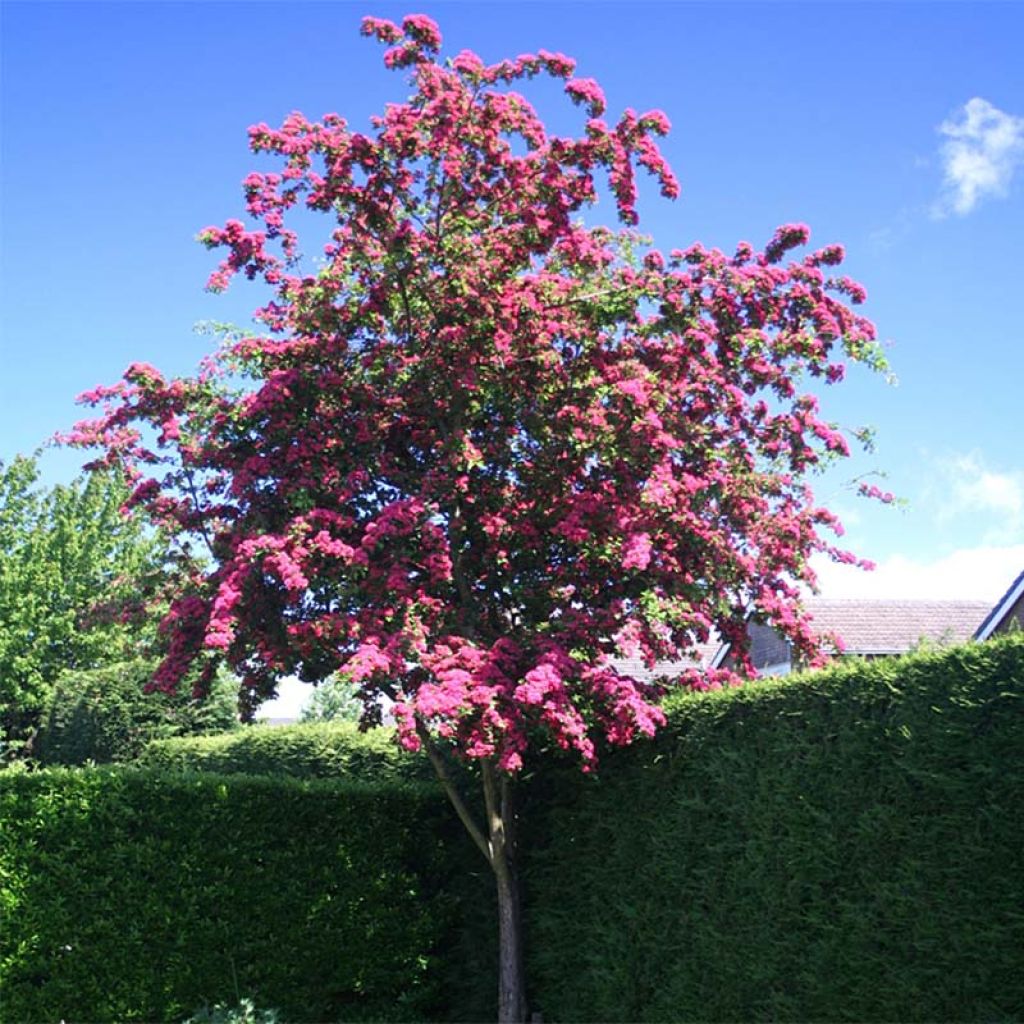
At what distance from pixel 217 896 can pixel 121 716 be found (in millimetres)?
14545

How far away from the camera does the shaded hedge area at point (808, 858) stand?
685 centimetres

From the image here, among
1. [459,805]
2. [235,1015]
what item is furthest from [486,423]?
[235,1015]

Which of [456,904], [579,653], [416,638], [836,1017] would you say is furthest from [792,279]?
[456,904]

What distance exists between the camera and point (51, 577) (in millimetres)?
37281

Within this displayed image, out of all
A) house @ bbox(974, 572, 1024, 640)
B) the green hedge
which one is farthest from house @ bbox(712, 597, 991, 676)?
the green hedge

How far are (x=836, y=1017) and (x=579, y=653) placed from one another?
3643 millimetres

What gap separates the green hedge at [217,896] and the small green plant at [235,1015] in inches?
7.3

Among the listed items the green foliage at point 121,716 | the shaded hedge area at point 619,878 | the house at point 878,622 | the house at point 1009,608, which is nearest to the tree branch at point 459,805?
the shaded hedge area at point 619,878

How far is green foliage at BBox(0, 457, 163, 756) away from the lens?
35.7m

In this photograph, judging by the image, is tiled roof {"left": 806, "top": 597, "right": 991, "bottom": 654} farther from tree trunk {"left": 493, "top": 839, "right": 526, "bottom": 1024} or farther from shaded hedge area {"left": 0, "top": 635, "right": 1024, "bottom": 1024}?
tree trunk {"left": 493, "top": 839, "right": 526, "bottom": 1024}

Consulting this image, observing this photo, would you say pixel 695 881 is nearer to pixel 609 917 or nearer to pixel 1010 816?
pixel 609 917

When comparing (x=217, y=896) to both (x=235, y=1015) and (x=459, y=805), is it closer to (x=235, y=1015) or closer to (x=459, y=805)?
(x=235, y=1015)

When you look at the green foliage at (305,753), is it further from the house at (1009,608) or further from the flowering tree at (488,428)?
the house at (1009,608)

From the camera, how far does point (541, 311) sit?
1021 centimetres
